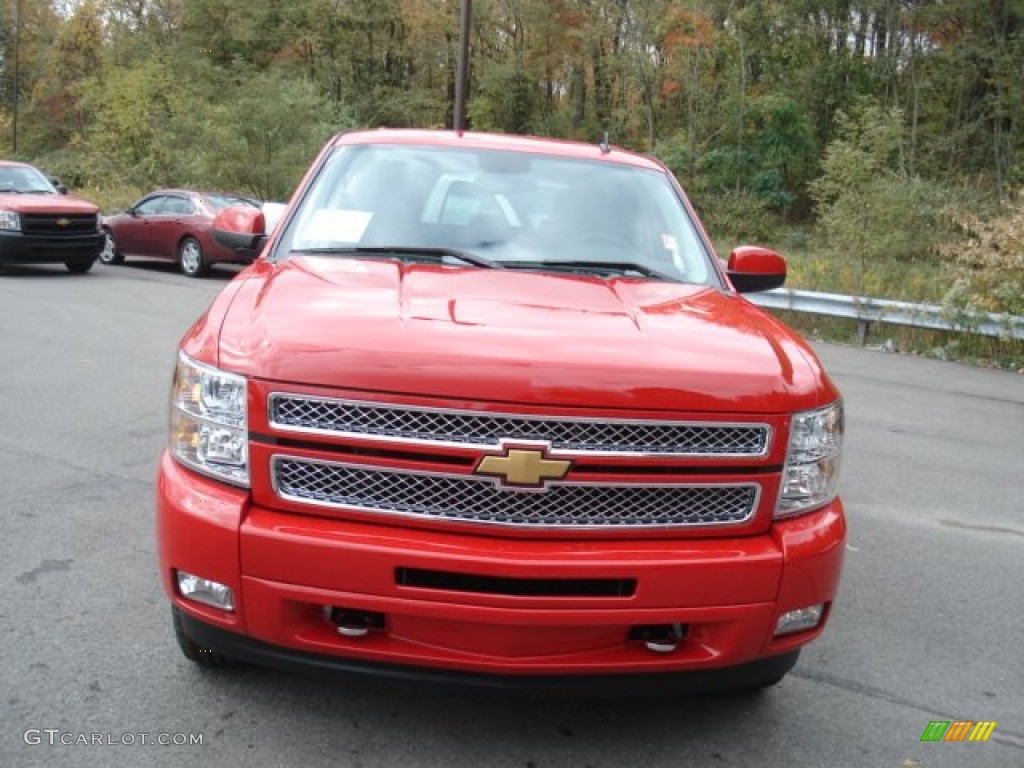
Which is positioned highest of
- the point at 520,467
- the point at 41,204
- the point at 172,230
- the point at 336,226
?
the point at 336,226

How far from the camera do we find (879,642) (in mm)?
3736

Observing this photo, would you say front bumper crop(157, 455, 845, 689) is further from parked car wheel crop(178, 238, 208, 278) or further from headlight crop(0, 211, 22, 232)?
parked car wheel crop(178, 238, 208, 278)

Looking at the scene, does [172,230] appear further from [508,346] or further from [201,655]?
[508,346]

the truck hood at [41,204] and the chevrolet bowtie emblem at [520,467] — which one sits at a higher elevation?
the chevrolet bowtie emblem at [520,467]

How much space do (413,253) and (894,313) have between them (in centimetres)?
1044

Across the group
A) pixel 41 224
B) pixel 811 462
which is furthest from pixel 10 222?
pixel 811 462

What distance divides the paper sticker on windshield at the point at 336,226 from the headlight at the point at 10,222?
40.6 ft

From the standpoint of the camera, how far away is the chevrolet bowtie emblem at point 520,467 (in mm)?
2443

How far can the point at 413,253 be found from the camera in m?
3.63

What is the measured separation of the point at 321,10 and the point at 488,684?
52.2m

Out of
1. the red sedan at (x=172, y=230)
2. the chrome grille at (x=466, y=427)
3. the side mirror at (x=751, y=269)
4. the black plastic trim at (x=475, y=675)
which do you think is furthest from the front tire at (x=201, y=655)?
the red sedan at (x=172, y=230)

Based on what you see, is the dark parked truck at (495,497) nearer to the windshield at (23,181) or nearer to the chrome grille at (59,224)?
the chrome grille at (59,224)

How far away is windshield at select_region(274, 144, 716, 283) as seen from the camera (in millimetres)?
3738

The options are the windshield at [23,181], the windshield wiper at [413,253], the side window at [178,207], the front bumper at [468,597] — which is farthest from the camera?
the side window at [178,207]
